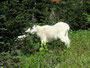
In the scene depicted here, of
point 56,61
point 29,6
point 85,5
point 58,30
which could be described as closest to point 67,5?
point 85,5

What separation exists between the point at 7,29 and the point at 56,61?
5.32 feet

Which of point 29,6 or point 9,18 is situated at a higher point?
point 9,18

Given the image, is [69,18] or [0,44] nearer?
[0,44]

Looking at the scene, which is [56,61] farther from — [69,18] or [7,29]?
[69,18]

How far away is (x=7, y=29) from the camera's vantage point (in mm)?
3840

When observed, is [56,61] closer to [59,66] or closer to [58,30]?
[59,66]

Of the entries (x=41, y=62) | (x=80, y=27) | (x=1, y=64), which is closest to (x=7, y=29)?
(x=1, y=64)

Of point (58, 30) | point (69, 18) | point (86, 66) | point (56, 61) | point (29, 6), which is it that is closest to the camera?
point (86, 66)

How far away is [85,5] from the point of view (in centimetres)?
1532

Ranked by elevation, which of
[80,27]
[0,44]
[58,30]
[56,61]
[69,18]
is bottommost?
[80,27]

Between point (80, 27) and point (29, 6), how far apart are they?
5.44 meters

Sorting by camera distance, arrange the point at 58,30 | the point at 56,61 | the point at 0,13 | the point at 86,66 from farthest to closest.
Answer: the point at 58,30, the point at 56,61, the point at 86,66, the point at 0,13

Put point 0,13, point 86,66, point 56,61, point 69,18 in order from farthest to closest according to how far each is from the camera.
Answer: point 69,18
point 56,61
point 86,66
point 0,13

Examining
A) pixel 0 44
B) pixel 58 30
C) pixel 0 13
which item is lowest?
pixel 58 30
